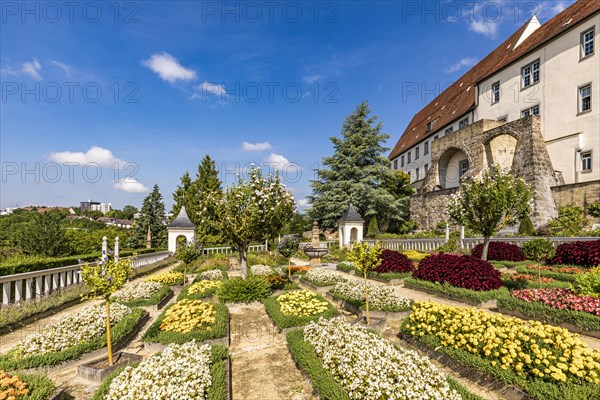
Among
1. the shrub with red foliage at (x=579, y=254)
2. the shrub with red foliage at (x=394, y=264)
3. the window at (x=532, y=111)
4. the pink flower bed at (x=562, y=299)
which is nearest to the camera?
the pink flower bed at (x=562, y=299)

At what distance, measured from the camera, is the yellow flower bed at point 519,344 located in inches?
144

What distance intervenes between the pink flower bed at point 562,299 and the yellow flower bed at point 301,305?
5.07m

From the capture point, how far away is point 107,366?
183 inches

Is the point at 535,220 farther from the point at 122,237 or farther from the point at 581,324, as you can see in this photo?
the point at 122,237

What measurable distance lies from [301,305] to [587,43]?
27636 millimetres

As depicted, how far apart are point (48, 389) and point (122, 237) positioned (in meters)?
40.7

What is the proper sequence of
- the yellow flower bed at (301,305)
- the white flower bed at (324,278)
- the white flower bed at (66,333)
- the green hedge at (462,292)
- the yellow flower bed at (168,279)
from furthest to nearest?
the yellow flower bed at (168,279) < the white flower bed at (324,278) < the green hedge at (462,292) < the yellow flower bed at (301,305) < the white flower bed at (66,333)

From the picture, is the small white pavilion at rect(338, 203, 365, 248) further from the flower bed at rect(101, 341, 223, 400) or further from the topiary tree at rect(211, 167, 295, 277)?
the flower bed at rect(101, 341, 223, 400)

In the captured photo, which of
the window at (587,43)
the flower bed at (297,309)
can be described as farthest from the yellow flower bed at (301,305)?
the window at (587,43)

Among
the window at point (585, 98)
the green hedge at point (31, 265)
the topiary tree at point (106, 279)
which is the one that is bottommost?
the green hedge at point (31, 265)

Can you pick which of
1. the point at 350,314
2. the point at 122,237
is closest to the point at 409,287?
the point at 350,314

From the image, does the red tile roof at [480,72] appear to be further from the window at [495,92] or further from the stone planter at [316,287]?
the stone planter at [316,287]

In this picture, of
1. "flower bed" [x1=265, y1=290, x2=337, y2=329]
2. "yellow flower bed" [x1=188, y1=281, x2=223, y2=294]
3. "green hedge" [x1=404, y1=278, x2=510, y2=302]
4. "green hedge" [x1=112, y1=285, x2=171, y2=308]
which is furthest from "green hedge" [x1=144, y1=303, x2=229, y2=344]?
"green hedge" [x1=404, y1=278, x2=510, y2=302]

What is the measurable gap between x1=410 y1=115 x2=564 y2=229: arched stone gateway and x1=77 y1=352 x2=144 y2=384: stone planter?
77.1 feet
